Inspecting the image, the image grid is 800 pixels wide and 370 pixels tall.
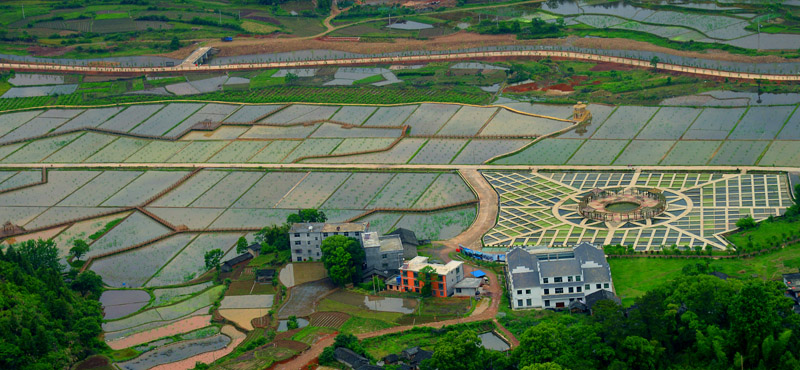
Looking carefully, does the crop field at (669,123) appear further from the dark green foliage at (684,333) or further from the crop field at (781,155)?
the dark green foliage at (684,333)

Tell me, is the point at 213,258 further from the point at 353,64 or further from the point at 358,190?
the point at 353,64

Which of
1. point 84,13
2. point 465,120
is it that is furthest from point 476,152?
point 84,13

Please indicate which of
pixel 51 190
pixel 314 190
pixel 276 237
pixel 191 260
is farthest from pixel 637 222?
pixel 51 190

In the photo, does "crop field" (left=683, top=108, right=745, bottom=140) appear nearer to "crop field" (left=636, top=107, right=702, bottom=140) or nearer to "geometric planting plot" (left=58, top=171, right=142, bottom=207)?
"crop field" (left=636, top=107, right=702, bottom=140)

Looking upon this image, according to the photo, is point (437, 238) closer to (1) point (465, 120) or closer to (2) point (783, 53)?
(1) point (465, 120)

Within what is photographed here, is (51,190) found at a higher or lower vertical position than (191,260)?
lower

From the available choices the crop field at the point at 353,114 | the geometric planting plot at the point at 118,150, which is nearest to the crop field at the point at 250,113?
the crop field at the point at 353,114
